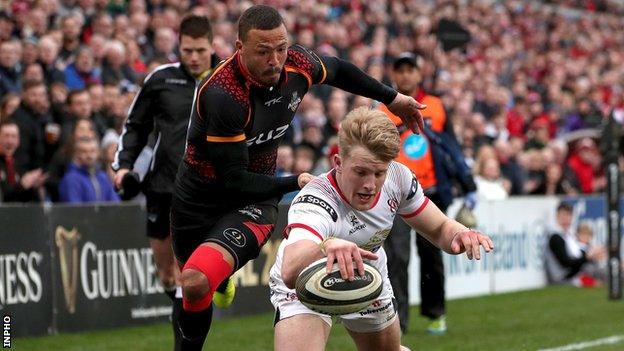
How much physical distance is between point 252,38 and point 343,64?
100cm

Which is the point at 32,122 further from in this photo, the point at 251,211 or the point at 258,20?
the point at 258,20

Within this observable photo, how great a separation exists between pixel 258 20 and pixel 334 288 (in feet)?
6.65

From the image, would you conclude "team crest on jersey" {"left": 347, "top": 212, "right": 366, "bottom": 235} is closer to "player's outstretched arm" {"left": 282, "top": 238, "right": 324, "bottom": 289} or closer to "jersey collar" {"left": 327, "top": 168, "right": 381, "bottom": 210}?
"jersey collar" {"left": 327, "top": 168, "right": 381, "bottom": 210}

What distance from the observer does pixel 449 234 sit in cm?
628

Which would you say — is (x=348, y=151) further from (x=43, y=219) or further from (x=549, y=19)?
(x=549, y=19)

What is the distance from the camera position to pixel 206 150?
7398mm

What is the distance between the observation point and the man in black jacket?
29.1 feet

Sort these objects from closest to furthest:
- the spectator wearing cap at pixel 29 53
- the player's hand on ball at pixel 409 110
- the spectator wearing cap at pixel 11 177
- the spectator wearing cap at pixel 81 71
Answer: the player's hand on ball at pixel 409 110
the spectator wearing cap at pixel 11 177
the spectator wearing cap at pixel 29 53
the spectator wearing cap at pixel 81 71

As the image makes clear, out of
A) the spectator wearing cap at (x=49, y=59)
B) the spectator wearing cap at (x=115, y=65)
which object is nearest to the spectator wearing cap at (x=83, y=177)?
the spectator wearing cap at (x=49, y=59)

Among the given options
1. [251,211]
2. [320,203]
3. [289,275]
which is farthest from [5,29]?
[289,275]

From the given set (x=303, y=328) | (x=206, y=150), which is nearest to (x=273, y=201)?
(x=206, y=150)

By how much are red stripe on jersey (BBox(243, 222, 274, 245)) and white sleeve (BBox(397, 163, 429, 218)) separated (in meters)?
1.28

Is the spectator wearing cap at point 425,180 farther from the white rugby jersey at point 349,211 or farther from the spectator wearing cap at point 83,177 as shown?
the white rugby jersey at point 349,211

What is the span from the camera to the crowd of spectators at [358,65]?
12578mm
